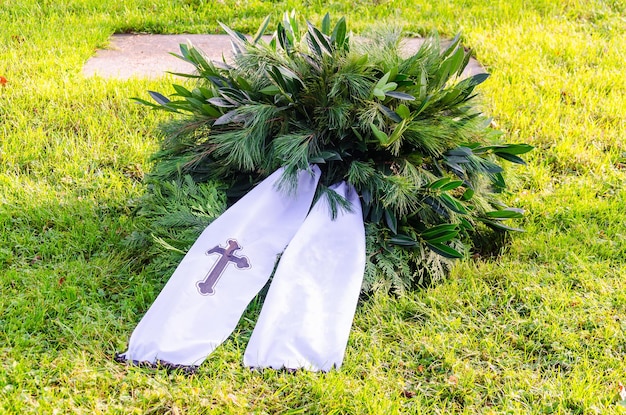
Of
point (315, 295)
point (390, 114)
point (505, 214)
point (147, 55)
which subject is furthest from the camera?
point (147, 55)

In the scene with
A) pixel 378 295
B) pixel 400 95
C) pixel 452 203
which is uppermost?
pixel 400 95

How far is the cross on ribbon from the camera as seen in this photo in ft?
10.1

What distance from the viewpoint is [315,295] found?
10.2 ft

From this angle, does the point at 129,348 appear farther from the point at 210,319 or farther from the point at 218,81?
the point at 218,81

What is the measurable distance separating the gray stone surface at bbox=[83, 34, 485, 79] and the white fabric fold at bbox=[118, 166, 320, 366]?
8.04 feet

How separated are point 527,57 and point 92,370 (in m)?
4.45

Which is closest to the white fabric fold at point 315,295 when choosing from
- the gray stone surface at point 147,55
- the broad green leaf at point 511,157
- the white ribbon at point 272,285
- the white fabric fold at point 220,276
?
the white ribbon at point 272,285

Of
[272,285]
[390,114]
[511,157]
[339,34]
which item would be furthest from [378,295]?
[339,34]

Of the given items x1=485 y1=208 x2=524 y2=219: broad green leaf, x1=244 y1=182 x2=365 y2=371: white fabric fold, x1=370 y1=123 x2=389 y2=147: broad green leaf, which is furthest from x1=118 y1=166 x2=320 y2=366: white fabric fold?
x1=485 y1=208 x2=524 y2=219: broad green leaf

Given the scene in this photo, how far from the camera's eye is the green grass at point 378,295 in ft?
8.96

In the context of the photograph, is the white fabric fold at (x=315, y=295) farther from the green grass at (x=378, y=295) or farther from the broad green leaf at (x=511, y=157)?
the broad green leaf at (x=511, y=157)

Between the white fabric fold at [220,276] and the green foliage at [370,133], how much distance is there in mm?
151

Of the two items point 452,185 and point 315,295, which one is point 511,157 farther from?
point 315,295

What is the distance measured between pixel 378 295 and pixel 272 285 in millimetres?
519
